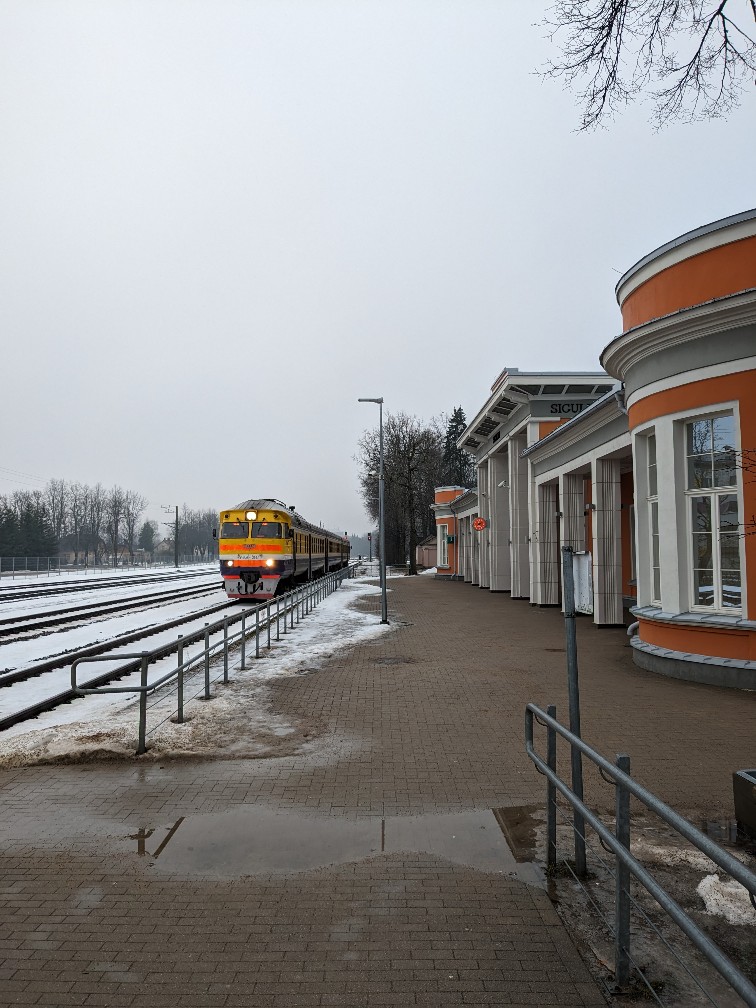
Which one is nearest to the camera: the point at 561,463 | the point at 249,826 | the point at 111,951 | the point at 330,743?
the point at 111,951

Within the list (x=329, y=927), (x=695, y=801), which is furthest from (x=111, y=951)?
(x=695, y=801)

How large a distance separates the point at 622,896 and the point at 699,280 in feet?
30.5

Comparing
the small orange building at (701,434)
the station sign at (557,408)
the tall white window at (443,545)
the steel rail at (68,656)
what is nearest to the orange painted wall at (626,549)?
the station sign at (557,408)

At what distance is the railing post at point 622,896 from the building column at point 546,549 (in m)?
20.6

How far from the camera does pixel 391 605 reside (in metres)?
25.2

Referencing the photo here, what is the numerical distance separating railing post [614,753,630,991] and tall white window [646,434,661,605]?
29.5ft

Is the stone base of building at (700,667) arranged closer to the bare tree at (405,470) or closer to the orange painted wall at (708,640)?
the orange painted wall at (708,640)

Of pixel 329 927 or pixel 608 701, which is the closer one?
pixel 329 927

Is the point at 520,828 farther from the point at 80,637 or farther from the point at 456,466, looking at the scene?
the point at 456,466

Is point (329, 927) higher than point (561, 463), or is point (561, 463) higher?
point (561, 463)

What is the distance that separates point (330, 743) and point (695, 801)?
3.35 meters

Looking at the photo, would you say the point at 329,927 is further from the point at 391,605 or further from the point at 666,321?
the point at 391,605

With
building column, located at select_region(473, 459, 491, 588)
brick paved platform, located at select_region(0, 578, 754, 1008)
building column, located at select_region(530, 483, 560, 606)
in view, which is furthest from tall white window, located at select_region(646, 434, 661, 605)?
building column, located at select_region(473, 459, 491, 588)

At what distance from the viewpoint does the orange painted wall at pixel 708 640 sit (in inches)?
374
